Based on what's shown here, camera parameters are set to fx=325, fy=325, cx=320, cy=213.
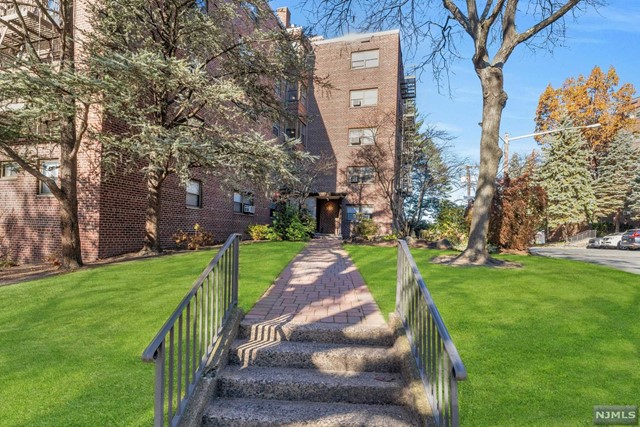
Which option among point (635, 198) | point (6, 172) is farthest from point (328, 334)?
point (635, 198)

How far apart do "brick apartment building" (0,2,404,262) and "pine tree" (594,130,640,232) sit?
20.7 meters

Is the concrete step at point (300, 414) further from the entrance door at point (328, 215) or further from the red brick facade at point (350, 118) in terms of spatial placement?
the entrance door at point (328, 215)

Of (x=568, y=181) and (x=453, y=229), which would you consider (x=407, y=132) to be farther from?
(x=568, y=181)

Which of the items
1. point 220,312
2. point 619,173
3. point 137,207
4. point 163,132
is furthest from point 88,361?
point 619,173

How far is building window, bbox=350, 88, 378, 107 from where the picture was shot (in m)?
23.5

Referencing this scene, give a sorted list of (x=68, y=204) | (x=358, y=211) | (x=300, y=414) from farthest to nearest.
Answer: (x=358, y=211), (x=68, y=204), (x=300, y=414)

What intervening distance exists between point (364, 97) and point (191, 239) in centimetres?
1702

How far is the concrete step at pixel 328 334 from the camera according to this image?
3.52 metres

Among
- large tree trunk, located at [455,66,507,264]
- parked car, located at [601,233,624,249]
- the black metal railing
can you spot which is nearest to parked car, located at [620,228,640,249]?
parked car, located at [601,233,624,249]

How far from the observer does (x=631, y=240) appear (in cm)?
2088

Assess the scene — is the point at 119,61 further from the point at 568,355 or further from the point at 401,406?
the point at 568,355

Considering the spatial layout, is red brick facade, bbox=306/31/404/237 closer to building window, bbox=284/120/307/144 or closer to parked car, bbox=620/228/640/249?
building window, bbox=284/120/307/144

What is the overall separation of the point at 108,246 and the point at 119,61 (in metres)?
5.48

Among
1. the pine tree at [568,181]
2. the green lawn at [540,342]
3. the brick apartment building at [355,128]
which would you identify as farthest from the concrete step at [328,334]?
the pine tree at [568,181]
